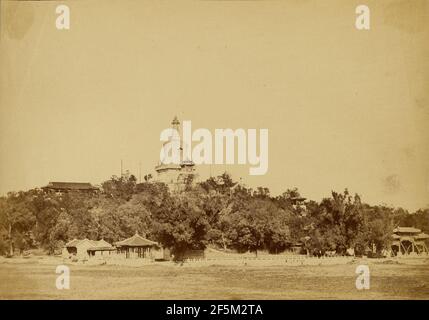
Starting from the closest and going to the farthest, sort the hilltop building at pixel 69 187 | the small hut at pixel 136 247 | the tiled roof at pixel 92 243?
the hilltop building at pixel 69 187, the tiled roof at pixel 92 243, the small hut at pixel 136 247

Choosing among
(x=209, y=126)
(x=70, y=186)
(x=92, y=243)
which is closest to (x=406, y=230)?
(x=209, y=126)

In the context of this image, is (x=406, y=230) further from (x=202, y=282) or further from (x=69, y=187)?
(x=69, y=187)

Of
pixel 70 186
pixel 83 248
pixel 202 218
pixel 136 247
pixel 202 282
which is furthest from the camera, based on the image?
pixel 202 218

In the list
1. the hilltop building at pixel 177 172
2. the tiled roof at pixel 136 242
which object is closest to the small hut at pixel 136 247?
the tiled roof at pixel 136 242

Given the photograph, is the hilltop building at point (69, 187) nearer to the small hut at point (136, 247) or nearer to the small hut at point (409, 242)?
the small hut at point (136, 247)

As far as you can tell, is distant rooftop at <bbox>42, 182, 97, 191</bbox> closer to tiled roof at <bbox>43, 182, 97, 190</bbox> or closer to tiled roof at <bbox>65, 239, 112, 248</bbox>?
tiled roof at <bbox>43, 182, 97, 190</bbox>

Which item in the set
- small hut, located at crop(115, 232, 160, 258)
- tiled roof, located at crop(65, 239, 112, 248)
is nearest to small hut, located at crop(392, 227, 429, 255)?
small hut, located at crop(115, 232, 160, 258)
